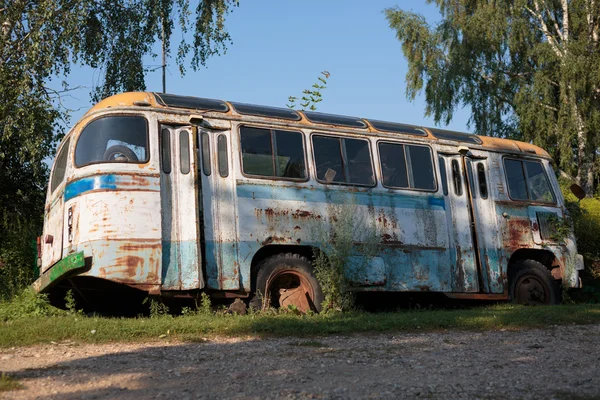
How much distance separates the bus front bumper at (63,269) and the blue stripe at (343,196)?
2.23 m

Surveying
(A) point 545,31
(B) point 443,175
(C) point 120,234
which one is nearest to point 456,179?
(B) point 443,175

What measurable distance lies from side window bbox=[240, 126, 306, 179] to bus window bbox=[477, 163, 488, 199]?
333 centimetres

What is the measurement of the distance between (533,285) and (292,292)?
15.1 feet

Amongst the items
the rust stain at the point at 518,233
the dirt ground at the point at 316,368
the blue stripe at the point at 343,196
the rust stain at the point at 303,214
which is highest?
the blue stripe at the point at 343,196

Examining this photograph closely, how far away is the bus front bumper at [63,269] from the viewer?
8594 mm

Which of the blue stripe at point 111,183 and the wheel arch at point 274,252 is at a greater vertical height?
the blue stripe at point 111,183

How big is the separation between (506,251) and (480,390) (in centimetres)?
674

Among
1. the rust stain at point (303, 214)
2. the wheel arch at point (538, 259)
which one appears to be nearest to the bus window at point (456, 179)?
the wheel arch at point (538, 259)

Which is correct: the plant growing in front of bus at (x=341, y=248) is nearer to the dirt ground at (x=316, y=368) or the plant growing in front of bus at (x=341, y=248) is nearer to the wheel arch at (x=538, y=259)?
the dirt ground at (x=316, y=368)

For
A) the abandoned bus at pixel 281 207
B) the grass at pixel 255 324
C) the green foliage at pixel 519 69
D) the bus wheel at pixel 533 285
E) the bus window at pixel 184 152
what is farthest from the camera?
the green foliage at pixel 519 69

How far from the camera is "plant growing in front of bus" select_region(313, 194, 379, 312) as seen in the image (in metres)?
9.93

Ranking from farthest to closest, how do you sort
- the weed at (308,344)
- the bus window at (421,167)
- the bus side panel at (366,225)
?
1. the bus window at (421,167)
2. the bus side panel at (366,225)
3. the weed at (308,344)

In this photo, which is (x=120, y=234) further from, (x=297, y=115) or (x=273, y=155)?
(x=297, y=115)

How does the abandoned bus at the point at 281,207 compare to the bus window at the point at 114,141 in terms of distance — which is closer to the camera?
the abandoned bus at the point at 281,207
